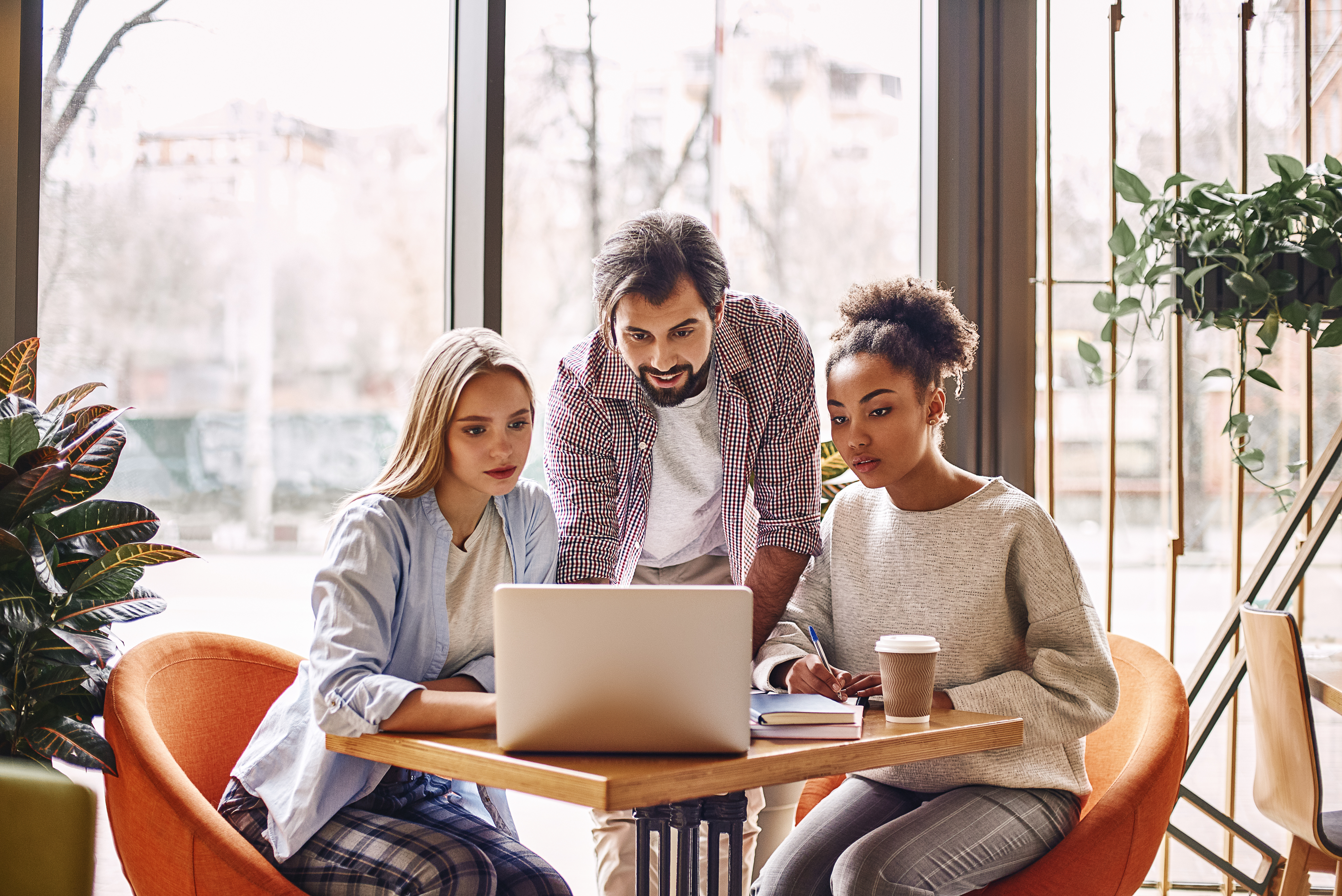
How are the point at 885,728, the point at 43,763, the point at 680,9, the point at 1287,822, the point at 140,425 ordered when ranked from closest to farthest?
1. the point at 885,728
2. the point at 43,763
3. the point at 1287,822
4. the point at 140,425
5. the point at 680,9

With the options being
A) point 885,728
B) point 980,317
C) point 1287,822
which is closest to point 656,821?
point 885,728

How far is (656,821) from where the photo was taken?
4.66ft

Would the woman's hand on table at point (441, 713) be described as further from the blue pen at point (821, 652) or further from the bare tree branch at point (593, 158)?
the bare tree branch at point (593, 158)

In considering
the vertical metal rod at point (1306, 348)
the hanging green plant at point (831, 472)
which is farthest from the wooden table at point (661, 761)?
the vertical metal rod at point (1306, 348)

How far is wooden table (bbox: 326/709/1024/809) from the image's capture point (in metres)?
1.05

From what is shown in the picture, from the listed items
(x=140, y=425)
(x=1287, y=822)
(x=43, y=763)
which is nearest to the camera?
(x=43, y=763)

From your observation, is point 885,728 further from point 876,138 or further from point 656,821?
point 876,138

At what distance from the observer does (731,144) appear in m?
2.75

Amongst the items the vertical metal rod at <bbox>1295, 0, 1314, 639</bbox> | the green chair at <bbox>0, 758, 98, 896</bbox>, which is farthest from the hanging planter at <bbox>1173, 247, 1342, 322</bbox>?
the green chair at <bbox>0, 758, 98, 896</bbox>

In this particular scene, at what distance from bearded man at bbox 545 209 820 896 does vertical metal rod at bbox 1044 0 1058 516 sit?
814 millimetres

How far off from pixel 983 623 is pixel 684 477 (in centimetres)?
58

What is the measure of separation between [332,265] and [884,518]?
5.10 ft

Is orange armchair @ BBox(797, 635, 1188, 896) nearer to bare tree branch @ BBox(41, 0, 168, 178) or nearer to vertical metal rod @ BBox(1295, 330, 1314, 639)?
vertical metal rod @ BBox(1295, 330, 1314, 639)

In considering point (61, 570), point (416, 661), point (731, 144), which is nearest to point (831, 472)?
point (731, 144)
